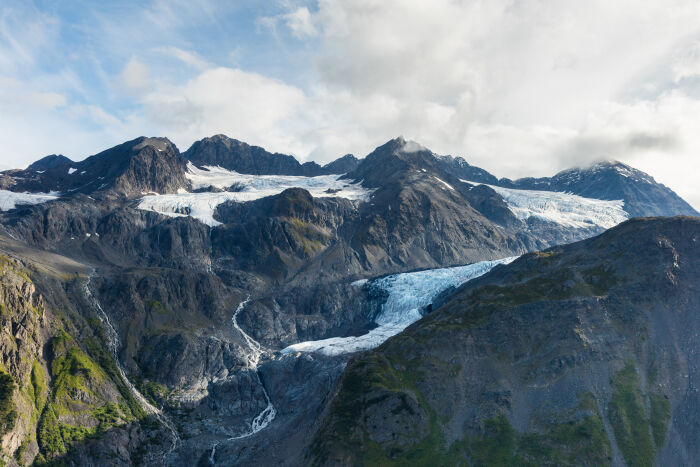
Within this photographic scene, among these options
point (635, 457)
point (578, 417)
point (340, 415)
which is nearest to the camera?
point (635, 457)

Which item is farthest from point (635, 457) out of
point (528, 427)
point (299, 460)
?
point (299, 460)

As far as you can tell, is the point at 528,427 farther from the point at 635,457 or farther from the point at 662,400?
the point at 662,400

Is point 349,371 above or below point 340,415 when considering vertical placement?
above

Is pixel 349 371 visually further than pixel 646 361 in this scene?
Yes

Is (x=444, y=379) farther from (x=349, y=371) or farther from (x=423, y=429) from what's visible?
(x=349, y=371)

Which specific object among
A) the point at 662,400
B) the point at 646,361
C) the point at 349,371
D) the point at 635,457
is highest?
the point at 349,371

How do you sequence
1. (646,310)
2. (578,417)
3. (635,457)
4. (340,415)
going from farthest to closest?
(646,310) < (340,415) < (578,417) < (635,457)
